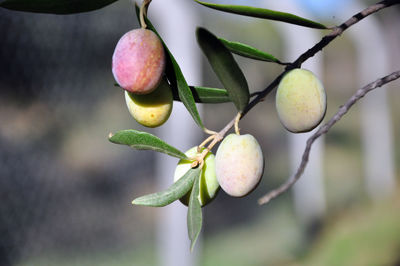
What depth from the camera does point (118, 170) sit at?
2543 millimetres

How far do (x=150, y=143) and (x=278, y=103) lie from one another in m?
0.08

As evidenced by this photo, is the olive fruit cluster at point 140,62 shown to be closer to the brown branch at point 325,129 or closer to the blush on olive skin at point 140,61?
the blush on olive skin at point 140,61

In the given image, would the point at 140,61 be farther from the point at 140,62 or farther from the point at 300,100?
the point at 300,100

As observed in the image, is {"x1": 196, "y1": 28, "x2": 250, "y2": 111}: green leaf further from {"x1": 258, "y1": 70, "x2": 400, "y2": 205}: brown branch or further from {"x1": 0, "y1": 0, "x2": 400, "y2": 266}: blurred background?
{"x1": 0, "y1": 0, "x2": 400, "y2": 266}: blurred background

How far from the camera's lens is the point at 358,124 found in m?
4.58

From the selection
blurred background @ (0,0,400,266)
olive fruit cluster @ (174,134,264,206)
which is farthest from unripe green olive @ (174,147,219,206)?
blurred background @ (0,0,400,266)

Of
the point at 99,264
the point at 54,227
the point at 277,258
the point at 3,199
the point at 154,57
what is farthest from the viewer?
the point at 277,258

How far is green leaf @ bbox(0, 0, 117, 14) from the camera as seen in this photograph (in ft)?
0.69

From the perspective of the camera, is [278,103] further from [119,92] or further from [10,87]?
[119,92]

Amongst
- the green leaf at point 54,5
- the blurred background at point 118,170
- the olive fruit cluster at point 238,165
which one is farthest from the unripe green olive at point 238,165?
the blurred background at point 118,170

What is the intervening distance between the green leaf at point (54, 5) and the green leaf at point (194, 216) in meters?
0.11

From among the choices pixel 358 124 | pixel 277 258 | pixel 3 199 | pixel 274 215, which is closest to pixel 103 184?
pixel 3 199

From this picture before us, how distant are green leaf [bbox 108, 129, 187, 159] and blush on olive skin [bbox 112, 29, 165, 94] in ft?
0.10

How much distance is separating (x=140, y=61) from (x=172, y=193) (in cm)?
8
